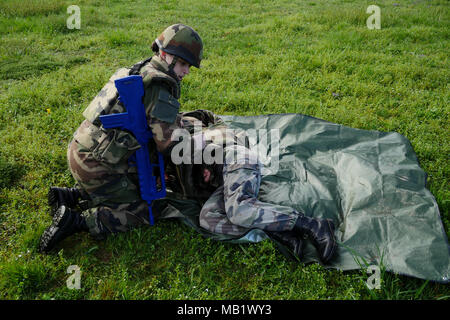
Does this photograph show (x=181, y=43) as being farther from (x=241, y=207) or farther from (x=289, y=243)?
(x=289, y=243)

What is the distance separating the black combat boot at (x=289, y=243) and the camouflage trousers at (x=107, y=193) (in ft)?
4.32

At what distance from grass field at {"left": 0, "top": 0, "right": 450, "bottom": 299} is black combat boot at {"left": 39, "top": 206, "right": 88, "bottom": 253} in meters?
0.13

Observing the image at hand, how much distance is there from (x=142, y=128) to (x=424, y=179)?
310 cm

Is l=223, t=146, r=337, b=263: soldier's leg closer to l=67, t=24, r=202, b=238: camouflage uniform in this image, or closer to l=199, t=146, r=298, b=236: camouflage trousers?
l=199, t=146, r=298, b=236: camouflage trousers

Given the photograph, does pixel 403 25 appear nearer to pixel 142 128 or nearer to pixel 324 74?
pixel 324 74

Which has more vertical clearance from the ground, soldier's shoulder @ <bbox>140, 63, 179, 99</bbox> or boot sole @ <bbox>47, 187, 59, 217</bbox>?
soldier's shoulder @ <bbox>140, 63, 179, 99</bbox>

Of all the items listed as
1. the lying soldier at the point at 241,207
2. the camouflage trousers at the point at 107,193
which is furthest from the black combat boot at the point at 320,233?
the camouflage trousers at the point at 107,193

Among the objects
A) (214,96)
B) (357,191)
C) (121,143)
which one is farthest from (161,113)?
(214,96)

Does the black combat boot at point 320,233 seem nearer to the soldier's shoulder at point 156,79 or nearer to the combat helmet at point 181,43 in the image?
the soldier's shoulder at point 156,79

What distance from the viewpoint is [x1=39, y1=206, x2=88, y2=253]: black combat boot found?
10.7 feet

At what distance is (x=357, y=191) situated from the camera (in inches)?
152

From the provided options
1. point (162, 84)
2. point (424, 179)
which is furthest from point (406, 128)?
point (162, 84)

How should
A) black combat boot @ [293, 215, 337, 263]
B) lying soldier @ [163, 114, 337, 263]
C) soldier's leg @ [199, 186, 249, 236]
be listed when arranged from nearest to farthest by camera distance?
black combat boot @ [293, 215, 337, 263] < lying soldier @ [163, 114, 337, 263] < soldier's leg @ [199, 186, 249, 236]

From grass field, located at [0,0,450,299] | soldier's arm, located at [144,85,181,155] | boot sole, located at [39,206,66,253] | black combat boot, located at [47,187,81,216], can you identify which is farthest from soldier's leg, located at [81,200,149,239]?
soldier's arm, located at [144,85,181,155]
